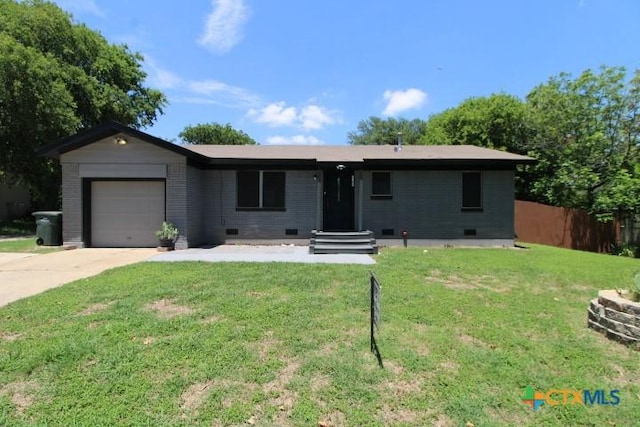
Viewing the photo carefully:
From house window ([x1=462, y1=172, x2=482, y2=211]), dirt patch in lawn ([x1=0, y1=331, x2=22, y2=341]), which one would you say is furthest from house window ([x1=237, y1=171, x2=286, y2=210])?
dirt patch in lawn ([x1=0, y1=331, x2=22, y2=341])

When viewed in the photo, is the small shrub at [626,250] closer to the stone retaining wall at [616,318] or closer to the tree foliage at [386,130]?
the stone retaining wall at [616,318]

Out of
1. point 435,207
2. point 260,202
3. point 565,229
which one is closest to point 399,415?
point 260,202

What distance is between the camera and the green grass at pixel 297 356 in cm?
302

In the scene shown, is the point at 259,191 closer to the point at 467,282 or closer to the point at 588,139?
the point at 467,282

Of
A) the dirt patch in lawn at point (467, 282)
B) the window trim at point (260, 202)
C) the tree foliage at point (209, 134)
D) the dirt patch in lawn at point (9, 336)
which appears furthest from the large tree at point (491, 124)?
the tree foliage at point (209, 134)

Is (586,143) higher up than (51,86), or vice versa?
(51,86)

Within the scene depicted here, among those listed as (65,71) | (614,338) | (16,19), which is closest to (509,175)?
(614,338)

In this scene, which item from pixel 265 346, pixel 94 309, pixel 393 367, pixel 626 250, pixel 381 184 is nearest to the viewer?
pixel 393 367

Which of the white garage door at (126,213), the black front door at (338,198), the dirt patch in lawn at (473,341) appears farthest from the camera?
the black front door at (338,198)

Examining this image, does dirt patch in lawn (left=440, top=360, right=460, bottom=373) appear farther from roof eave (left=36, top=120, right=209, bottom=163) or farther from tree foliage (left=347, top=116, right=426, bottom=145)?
tree foliage (left=347, top=116, right=426, bottom=145)

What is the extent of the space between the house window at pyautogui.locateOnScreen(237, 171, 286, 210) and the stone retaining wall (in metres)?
9.90

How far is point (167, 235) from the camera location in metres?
11.8

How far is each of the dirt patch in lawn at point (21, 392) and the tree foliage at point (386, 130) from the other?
41.4 meters

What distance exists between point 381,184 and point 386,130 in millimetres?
33451
